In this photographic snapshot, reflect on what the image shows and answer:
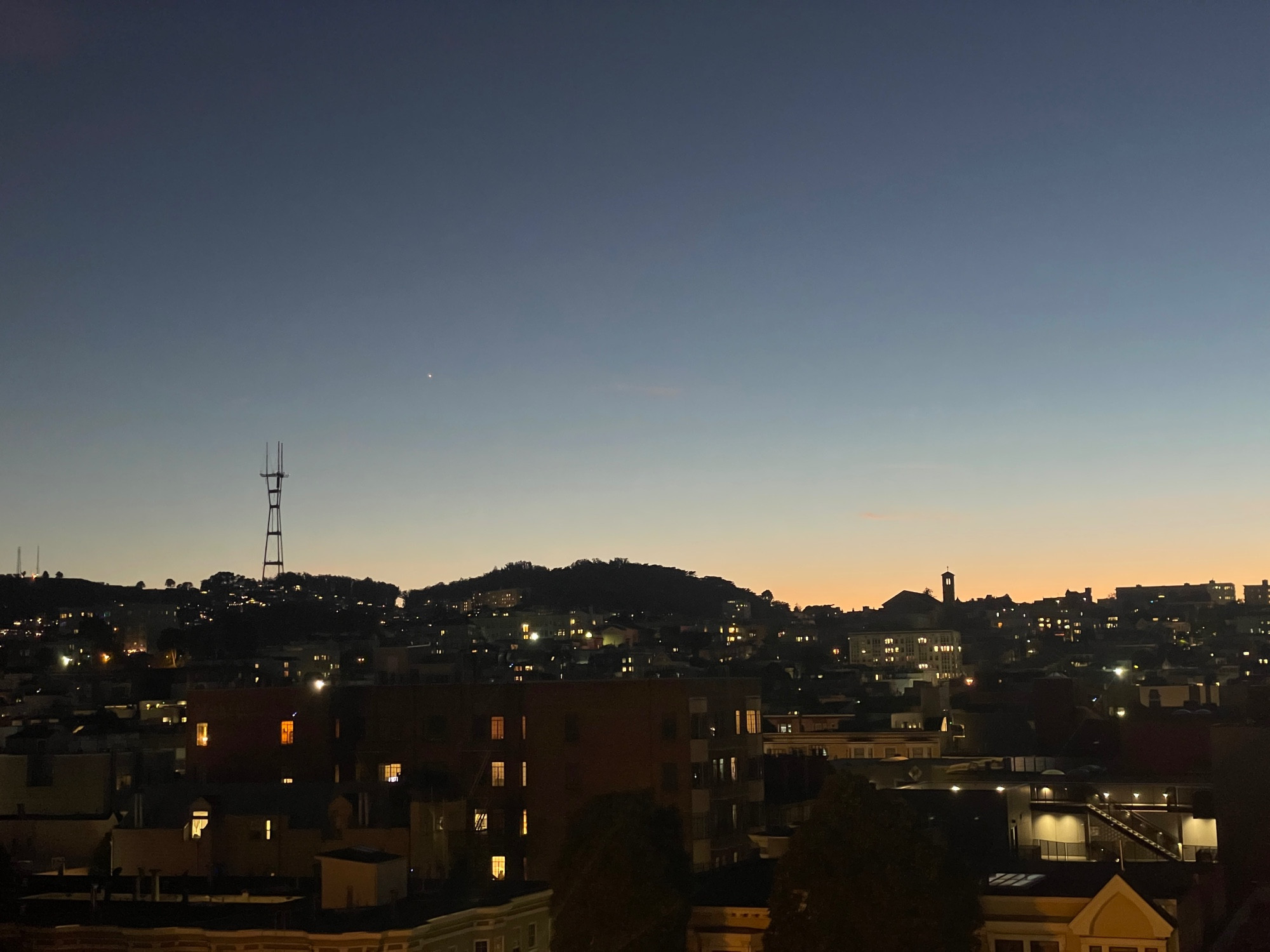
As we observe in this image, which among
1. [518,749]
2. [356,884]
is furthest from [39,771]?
[356,884]

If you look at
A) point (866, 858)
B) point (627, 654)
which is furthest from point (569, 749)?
point (627, 654)

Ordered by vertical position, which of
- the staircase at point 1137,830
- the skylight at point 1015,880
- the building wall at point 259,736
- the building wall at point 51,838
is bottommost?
the building wall at point 51,838

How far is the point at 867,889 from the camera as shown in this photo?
34.6 meters

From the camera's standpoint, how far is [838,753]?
95625 mm

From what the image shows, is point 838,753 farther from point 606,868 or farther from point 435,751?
point 606,868

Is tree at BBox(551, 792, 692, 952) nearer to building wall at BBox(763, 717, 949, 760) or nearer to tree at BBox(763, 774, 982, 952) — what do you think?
tree at BBox(763, 774, 982, 952)

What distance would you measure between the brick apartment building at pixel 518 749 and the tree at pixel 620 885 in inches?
1110

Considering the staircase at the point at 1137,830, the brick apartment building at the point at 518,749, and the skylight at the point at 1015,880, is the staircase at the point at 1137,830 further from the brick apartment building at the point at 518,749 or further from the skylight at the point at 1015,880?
the brick apartment building at the point at 518,749

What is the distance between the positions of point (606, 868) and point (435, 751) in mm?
38997

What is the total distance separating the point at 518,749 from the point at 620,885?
37304mm

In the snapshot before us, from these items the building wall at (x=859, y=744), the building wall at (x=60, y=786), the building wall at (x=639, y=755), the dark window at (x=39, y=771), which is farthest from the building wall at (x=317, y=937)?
the building wall at (x=859, y=744)

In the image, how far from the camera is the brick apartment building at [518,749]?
236 ft

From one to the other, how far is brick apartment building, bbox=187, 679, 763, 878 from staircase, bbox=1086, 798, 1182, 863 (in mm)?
19625

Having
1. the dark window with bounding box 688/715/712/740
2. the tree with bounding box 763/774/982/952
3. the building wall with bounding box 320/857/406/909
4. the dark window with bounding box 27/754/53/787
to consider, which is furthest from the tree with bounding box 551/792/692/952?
the dark window with bounding box 27/754/53/787
